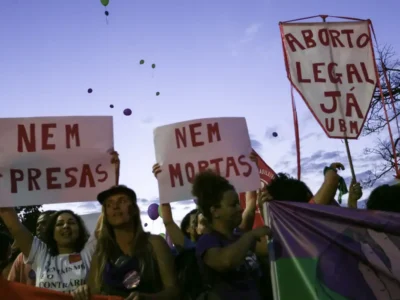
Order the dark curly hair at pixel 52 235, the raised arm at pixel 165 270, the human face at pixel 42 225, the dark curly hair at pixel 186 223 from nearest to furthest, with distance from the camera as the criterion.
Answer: the raised arm at pixel 165 270 < the dark curly hair at pixel 52 235 < the human face at pixel 42 225 < the dark curly hair at pixel 186 223

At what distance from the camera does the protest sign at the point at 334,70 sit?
4871 mm

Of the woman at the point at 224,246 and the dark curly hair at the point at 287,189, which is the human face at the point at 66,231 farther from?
the dark curly hair at the point at 287,189

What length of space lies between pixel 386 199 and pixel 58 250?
7.01 feet

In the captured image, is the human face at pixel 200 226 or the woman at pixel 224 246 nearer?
the woman at pixel 224 246

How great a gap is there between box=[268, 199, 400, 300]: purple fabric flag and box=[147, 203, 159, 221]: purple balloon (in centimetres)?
744

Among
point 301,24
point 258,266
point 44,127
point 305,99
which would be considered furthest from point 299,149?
point 44,127

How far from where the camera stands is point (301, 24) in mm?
5180

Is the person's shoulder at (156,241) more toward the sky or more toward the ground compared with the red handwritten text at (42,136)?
more toward the ground

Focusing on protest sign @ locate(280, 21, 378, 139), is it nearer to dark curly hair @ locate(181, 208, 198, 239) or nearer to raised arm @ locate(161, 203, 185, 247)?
dark curly hair @ locate(181, 208, 198, 239)

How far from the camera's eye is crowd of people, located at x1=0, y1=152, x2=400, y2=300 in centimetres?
291

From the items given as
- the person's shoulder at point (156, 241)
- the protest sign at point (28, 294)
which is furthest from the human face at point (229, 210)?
the protest sign at point (28, 294)

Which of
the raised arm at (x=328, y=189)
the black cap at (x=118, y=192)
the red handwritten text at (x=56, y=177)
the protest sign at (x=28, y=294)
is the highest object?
the red handwritten text at (x=56, y=177)

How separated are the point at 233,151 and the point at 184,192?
528mm

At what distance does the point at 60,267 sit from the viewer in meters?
3.71
